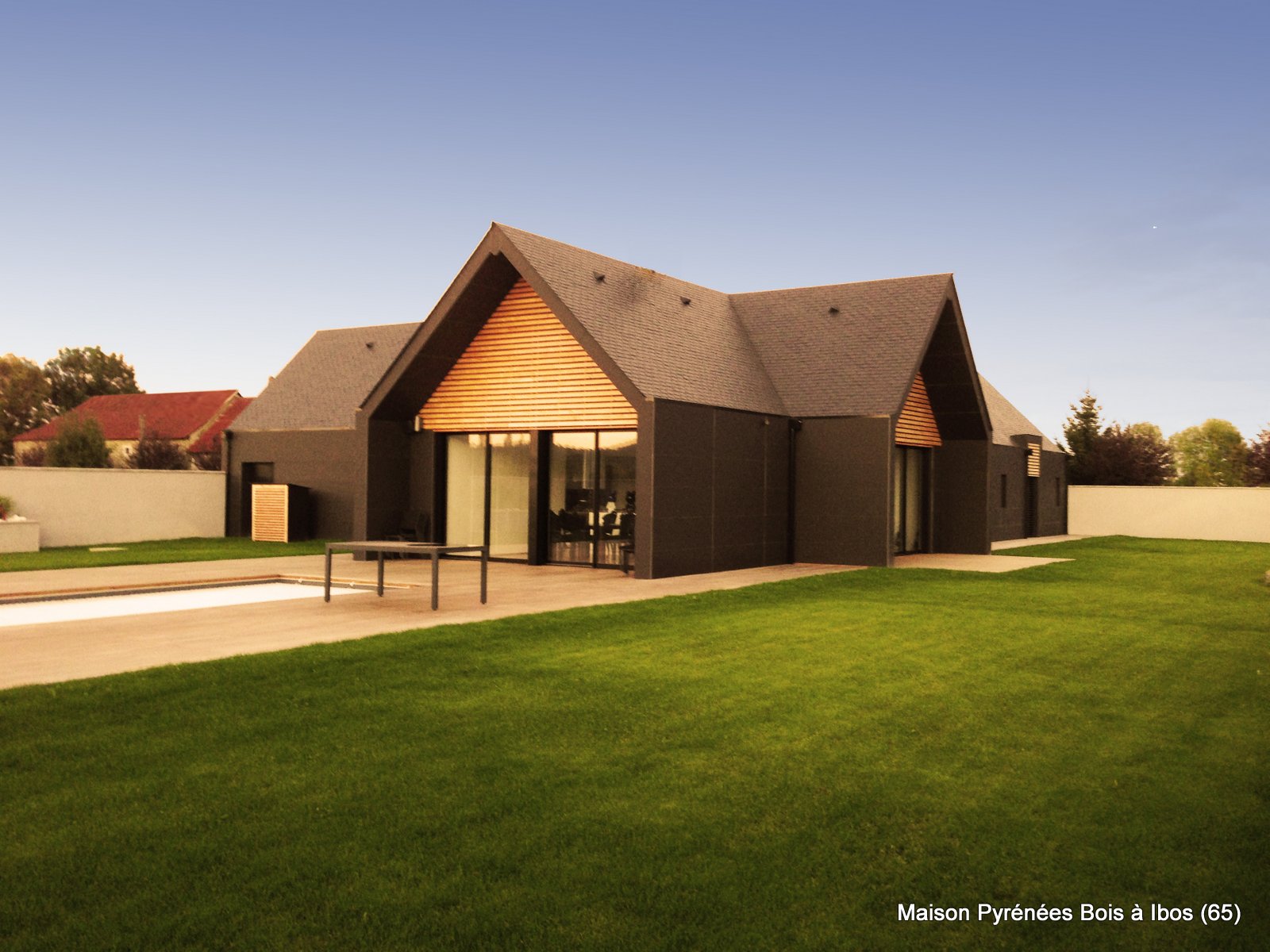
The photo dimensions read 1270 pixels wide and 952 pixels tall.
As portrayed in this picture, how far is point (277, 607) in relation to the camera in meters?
11.1

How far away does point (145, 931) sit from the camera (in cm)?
323

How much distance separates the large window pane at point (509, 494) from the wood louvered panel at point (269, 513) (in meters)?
8.46

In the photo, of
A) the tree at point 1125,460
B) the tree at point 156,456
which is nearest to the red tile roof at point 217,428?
the tree at point 156,456

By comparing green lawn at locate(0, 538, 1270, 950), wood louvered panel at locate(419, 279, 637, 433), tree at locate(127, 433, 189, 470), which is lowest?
green lawn at locate(0, 538, 1270, 950)

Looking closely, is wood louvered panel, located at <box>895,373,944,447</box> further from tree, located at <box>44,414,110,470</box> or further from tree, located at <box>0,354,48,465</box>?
tree, located at <box>0,354,48,465</box>

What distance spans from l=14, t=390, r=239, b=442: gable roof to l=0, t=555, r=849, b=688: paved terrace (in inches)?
1623

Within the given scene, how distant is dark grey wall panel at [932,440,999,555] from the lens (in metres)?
21.2

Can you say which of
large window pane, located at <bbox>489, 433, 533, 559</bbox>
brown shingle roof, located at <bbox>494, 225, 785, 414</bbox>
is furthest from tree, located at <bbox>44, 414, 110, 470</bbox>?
brown shingle roof, located at <bbox>494, 225, 785, 414</bbox>

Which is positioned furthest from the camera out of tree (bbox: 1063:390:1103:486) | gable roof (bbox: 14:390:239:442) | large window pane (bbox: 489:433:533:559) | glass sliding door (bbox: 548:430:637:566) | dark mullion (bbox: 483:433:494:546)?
gable roof (bbox: 14:390:239:442)

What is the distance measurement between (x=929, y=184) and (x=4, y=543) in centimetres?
2335

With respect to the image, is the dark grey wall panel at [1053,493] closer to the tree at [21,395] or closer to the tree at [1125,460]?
the tree at [1125,460]

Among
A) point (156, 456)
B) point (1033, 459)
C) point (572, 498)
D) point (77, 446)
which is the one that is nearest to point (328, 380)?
point (572, 498)

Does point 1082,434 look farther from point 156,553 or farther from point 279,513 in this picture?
point 156,553

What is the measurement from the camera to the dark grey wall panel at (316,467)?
24.6m
